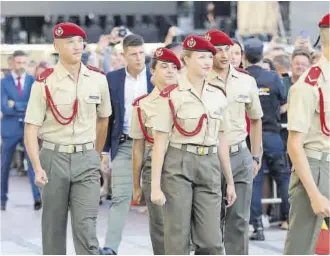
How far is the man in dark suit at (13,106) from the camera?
1530 cm

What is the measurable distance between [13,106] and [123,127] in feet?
17.2

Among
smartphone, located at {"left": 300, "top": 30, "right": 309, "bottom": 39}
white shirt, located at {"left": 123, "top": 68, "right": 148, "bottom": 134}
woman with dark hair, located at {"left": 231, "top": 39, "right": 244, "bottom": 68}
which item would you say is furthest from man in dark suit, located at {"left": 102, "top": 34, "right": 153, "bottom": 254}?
smartphone, located at {"left": 300, "top": 30, "right": 309, "bottom": 39}

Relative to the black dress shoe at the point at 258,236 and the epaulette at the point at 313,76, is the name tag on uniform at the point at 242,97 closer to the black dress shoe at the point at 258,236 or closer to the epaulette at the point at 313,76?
the epaulette at the point at 313,76

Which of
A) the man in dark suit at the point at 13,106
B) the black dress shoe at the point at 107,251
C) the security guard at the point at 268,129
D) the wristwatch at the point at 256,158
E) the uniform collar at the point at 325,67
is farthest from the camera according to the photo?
the man in dark suit at the point at 13,106

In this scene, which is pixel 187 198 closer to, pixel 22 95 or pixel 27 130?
pixel 27 130

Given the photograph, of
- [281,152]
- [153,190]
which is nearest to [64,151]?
[153,190]

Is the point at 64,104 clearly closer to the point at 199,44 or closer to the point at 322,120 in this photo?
the point at 199,44

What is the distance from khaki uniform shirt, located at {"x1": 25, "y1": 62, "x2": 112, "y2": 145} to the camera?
891cm

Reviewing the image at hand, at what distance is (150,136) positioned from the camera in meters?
9.30

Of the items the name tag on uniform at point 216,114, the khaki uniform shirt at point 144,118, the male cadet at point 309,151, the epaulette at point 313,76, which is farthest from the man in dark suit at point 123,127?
the epaulette at point 313,76

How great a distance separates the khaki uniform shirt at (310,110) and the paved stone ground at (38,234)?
3.82 metres

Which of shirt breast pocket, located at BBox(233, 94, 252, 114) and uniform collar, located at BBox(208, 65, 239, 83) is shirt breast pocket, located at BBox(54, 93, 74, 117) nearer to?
uniform collar, located at BBox(208, 65, 239, 83)

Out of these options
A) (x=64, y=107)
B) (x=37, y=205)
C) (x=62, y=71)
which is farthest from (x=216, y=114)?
(x=37, y=205)

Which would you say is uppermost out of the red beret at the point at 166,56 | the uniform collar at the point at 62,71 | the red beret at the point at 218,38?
the red beret at the point at 218,38
